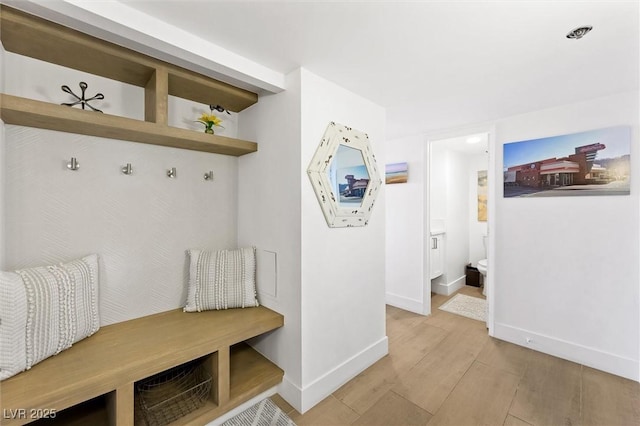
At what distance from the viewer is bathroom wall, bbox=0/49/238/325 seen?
1.43 metres

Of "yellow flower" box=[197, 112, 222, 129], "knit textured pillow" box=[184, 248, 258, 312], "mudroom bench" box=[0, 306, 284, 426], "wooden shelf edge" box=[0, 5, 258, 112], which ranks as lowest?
"mudroom bench" box=[0, 306, 284, 426]

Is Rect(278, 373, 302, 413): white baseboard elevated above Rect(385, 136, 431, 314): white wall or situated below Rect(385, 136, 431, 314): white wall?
below

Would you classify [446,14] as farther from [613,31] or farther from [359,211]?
[359,211]

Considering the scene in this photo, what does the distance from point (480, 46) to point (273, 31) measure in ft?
3.77

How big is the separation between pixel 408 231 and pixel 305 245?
2007mm

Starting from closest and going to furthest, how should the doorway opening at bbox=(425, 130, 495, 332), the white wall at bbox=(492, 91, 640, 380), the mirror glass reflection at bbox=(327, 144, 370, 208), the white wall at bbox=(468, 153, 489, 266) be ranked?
the mirror glass reflection at bbox=(327, 144, 370, 208), the white wall at bbox=(492, 91, 640, 380), the doorway opening at bbox=(425, 130, 495, 332), the white wall at bbox=(468, 153, 489, 266)

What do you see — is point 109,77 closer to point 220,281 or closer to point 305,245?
point 220,281

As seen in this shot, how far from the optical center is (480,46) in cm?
149

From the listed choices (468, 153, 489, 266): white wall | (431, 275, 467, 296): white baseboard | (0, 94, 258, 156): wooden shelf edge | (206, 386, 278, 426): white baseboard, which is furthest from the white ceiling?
(431, 275, 467, 296): white baseboard

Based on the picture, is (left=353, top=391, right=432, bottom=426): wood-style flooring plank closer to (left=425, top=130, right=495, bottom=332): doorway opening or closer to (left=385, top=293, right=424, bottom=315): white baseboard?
(left=385, top=293, right=424, bottom=315): white baseboard

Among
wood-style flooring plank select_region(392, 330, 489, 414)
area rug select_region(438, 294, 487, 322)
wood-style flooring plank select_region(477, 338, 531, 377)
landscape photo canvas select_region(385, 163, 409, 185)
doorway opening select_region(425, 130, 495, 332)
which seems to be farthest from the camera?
doorway opening select_region(425, 130, 495, 332)

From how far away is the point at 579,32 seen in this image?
136 centimetres

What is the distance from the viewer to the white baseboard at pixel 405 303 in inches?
127

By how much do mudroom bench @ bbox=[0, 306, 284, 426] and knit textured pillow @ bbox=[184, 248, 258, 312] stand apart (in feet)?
0.21
